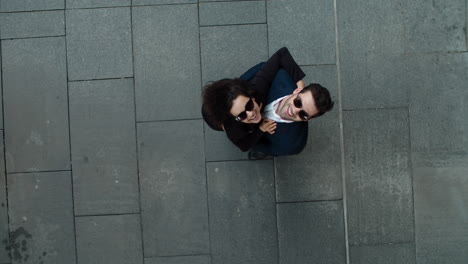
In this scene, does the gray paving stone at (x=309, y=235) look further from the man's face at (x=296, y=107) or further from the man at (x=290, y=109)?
the man's face at (x=296, y=107)

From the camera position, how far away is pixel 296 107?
293 cm

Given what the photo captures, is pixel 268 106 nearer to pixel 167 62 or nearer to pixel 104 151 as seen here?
pixel 167 62

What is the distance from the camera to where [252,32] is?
14.6 ft

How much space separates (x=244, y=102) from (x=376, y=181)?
2.25 m

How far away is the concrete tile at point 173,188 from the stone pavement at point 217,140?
2 cm

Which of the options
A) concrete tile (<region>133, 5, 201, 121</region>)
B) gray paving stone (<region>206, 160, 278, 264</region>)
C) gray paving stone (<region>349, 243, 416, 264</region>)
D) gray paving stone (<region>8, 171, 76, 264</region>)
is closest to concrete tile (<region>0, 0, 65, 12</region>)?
concrete tile (<region>133, 5, 201, 121</region>)

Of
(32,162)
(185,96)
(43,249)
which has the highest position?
(185,96)

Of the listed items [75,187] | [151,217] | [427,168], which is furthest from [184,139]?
[427,168]

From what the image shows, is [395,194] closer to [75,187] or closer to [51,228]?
[75,187]

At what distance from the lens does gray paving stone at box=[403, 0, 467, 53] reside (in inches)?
177

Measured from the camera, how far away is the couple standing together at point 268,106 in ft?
9.57

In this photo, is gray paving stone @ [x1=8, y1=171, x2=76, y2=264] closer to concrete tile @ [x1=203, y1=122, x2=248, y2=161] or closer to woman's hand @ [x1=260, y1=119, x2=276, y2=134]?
concrete tile @ [x1=203, y1=122, x2=248, y2=161]

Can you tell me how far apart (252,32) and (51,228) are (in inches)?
120

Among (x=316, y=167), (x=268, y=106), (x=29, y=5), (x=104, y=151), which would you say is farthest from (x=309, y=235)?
(x=29, y=5)
